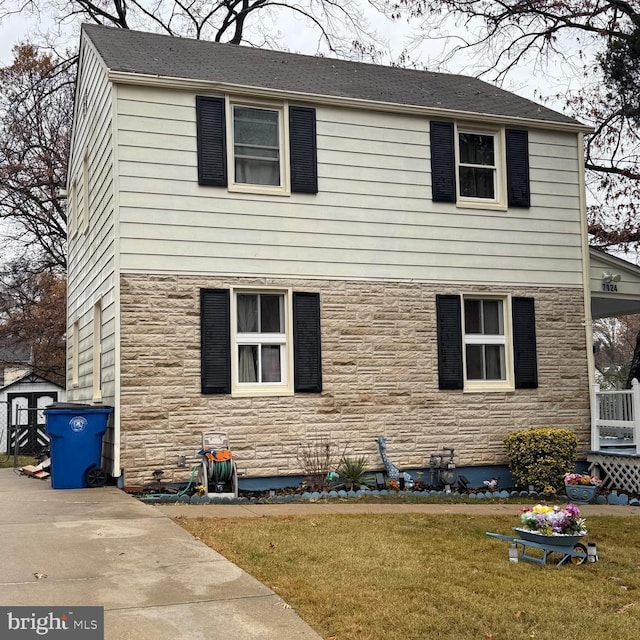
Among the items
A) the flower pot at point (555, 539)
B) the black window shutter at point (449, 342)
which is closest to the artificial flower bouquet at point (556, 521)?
the flower pot at point (555, 539)

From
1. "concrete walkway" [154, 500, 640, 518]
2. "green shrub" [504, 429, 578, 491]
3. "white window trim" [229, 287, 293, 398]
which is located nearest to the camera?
"concrete walkway" [154, 500, 640, 518]

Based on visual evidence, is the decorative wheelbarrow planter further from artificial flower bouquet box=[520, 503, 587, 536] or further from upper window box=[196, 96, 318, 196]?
upper window box=[196, 96, 318, 196]

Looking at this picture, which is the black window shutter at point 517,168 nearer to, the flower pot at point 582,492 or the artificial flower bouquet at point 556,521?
the flower pot at point 582,492

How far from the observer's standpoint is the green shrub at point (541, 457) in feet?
40.4

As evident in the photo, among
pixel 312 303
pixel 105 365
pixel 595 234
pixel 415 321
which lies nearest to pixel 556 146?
pixel 415 321

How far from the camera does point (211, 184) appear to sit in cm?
1158

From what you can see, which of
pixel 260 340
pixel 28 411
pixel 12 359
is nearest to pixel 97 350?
pixel 260 340

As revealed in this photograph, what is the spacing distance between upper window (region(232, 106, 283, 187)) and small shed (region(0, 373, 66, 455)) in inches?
456

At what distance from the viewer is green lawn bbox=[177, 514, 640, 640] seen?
5.09 metres

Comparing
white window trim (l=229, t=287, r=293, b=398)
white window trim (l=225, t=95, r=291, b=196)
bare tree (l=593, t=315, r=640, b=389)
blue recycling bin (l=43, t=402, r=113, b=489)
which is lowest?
blue recycling bin (l=43, t=402, r=113, b=489)

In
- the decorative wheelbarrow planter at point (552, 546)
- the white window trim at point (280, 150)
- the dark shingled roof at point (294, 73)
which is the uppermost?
the dark shingled roof at point (294, 73)

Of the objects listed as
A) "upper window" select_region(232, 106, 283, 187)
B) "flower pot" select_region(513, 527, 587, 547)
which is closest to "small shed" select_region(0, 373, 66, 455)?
"upper window" select_region(232, 106, 283, 187)

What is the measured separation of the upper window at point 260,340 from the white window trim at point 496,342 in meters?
2.99

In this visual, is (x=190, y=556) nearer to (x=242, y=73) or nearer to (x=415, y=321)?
(x=415, y=321)
